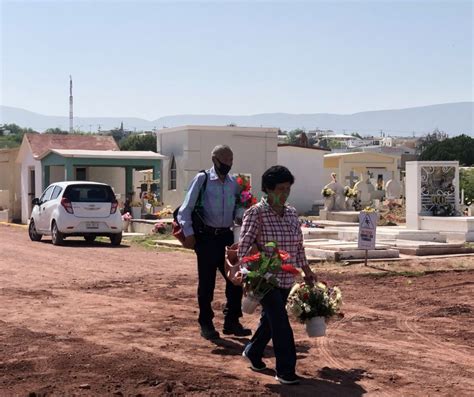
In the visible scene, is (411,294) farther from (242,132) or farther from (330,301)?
(242,132)

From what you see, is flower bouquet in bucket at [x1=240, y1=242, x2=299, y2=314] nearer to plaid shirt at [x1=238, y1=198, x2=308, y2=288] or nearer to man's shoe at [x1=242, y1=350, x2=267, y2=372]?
plaid shirt at [x1=238, y1=198, x2=308, y2=288]

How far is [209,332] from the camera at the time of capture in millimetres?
8336

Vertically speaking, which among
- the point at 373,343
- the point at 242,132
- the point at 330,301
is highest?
the point at 242,132

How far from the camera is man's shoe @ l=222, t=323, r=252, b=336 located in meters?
8.51

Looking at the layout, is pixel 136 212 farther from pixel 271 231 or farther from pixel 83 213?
pixel 271 231

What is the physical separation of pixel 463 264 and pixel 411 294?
430 cm

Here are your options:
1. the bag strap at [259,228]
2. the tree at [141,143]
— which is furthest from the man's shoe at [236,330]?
the tree at [141,143]

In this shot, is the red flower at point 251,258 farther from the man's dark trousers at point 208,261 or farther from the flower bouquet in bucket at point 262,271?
the man's dark trousers at point 208,261

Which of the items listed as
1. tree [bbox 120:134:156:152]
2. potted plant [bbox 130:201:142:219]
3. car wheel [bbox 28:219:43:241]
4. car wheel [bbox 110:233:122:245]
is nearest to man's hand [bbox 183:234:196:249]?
car wheel [bbox 110:233:122:245]

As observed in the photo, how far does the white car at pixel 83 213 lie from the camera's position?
20.8m

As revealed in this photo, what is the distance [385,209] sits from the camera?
33.5 metres

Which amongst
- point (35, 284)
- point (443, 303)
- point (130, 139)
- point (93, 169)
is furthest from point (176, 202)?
point (130, 139)

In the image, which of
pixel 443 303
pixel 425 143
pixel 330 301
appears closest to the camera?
pixel 330 301

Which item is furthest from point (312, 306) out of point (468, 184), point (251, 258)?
point (468, 184)
